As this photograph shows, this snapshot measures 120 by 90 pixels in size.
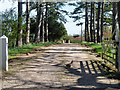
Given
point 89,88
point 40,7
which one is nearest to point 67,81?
point 89,88

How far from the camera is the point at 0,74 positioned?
6387 millimetres

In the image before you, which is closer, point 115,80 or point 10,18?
point 115,80

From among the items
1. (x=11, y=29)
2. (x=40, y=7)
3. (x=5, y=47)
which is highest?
(x=40, y=7)

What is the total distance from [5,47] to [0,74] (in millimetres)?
1034

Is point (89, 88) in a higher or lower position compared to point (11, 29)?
lower

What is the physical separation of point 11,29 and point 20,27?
3.54ft

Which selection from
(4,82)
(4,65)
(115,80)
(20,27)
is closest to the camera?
(4,82)

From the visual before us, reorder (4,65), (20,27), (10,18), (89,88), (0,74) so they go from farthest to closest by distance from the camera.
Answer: (20,27), (10,18), (4,65), (0,74), (89,88)

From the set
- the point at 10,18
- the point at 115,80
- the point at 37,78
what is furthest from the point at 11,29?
the point at 115,80

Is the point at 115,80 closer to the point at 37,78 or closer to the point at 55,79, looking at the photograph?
the point at 55,79

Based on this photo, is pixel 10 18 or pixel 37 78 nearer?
pixel 37 78

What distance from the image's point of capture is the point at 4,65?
6875 millimetres

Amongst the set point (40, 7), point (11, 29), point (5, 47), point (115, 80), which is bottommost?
point (115, 80)

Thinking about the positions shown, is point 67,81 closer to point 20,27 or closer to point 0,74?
point 0,74
